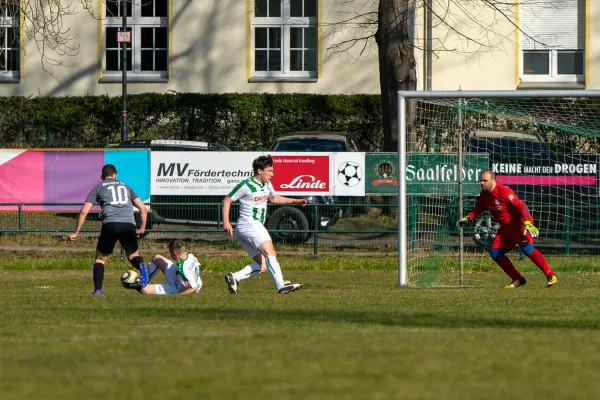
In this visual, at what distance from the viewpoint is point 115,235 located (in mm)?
15750

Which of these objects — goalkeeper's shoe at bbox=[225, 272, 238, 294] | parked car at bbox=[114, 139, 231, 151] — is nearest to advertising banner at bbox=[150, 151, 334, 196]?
parked car at bbox=[114, 139, 231, 151]

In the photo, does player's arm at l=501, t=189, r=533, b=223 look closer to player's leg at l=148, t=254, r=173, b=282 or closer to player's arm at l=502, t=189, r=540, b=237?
player's arm at l=502, t=189, r=540, b=237

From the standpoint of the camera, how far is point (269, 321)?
1068cm

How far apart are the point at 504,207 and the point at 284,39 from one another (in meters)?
20.1

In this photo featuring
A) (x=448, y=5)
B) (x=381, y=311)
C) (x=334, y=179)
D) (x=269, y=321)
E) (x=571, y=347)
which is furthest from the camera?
(x=448, y=5)

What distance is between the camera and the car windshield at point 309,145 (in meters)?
25.9

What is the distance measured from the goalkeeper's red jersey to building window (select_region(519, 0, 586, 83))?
61.6 feet

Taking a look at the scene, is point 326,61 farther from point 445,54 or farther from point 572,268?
point 572,268

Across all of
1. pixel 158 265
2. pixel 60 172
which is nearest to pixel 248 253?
pixel 158 265

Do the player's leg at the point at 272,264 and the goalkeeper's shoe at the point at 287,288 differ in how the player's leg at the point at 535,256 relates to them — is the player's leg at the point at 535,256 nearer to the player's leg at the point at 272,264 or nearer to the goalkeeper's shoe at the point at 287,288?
the goalkeeper's shoe at the point at 287,288

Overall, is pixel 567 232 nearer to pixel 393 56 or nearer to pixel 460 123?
pixel 460 123

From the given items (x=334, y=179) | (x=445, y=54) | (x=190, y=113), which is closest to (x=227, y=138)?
(x=190, y=113)

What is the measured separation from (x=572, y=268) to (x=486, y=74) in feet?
49.3

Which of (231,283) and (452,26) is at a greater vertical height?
(452,26)
